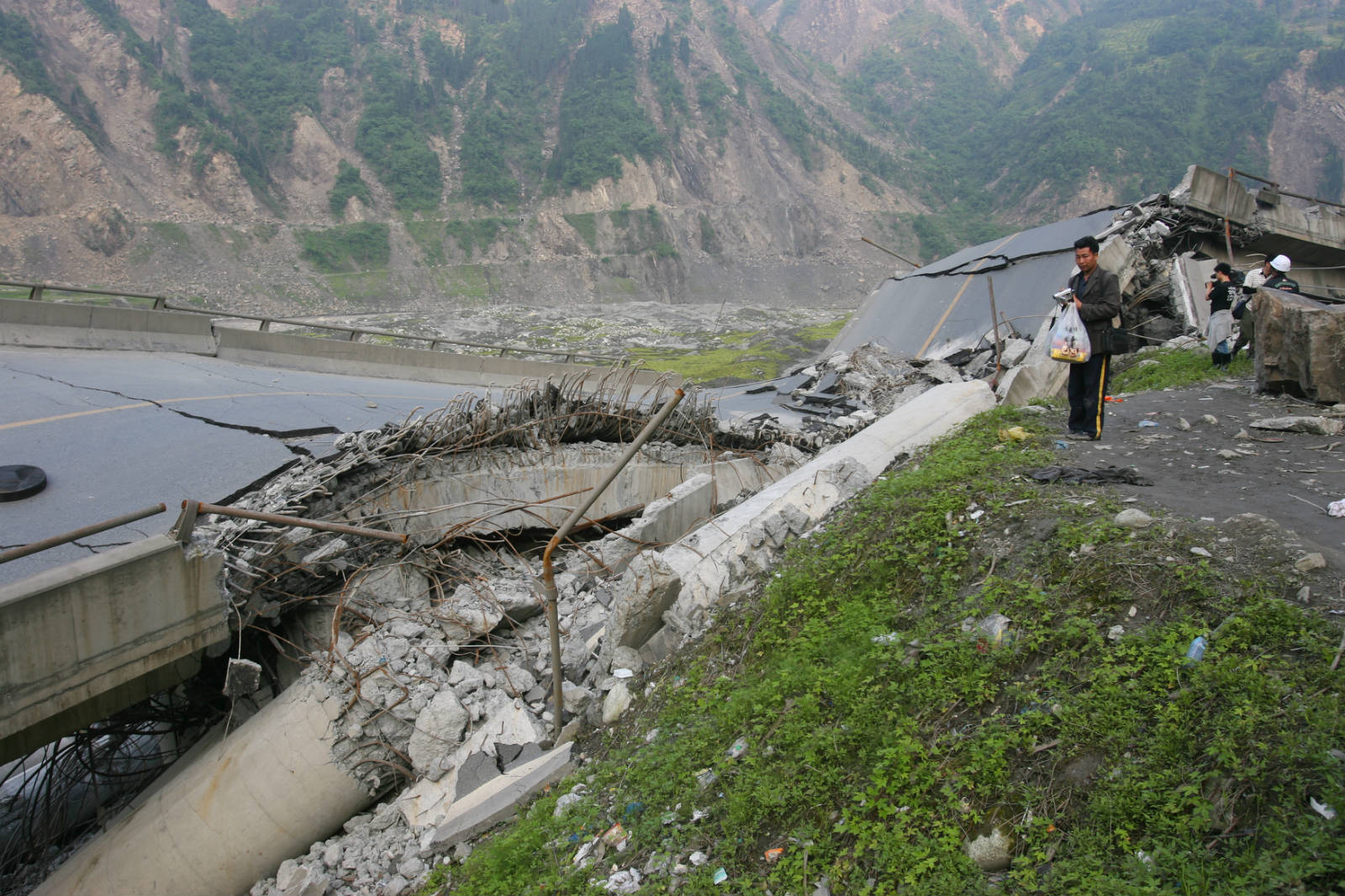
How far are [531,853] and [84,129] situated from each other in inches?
2489

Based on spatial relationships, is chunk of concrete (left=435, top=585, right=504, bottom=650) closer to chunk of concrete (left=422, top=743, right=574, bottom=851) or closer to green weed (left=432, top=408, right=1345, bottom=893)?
chunk of concrete (left=422, top=743, right=574, bottom=851)

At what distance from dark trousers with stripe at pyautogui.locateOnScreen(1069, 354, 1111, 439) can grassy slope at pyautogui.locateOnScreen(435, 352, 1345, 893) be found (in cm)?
174

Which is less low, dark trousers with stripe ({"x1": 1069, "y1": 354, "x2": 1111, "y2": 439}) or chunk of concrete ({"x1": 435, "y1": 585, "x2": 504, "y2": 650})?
dark trousers with stripe ({"x1": 1069, "y1": 354, "x2": 1111, "y2": 439})

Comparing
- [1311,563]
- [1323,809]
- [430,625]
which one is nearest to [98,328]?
[430,625]

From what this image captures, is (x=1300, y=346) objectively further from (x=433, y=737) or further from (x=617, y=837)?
(x=433, y=737)

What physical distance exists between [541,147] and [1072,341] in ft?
237

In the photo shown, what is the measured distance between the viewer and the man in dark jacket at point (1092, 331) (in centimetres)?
594

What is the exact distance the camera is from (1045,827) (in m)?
2.78

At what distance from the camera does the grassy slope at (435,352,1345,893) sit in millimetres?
2584

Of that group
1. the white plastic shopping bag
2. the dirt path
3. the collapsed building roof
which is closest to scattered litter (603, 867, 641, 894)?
the dirt path

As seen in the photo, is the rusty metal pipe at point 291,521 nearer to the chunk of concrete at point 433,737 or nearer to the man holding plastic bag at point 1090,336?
the chunk of concrete at point 433,737

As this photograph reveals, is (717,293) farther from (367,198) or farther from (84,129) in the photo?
(84,129)

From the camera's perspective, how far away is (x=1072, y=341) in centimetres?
595

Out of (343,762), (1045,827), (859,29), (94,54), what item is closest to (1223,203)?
(1045,827)
